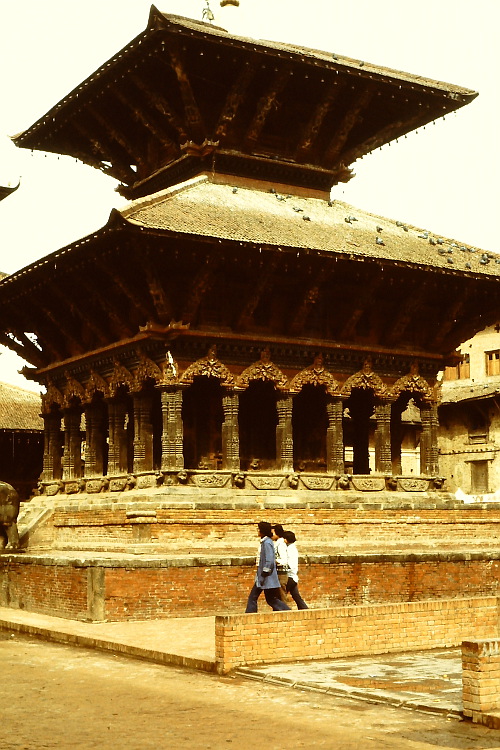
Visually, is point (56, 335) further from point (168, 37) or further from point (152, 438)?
point (168, 37)

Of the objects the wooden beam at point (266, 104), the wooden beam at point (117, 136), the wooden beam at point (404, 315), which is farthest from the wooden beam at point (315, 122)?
the wooden beam at point (404, 315)

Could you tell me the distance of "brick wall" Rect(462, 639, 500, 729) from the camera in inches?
354

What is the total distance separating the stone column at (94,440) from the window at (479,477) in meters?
27.1

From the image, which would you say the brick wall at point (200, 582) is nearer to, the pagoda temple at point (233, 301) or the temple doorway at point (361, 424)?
the pagoda temple at point (233, 301)

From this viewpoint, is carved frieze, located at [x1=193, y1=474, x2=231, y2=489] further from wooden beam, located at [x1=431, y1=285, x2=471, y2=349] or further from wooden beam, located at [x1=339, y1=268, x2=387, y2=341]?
wooden beam, located at [x1=431, y1=285, x2=471, y2=349]

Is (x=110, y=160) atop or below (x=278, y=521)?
atop

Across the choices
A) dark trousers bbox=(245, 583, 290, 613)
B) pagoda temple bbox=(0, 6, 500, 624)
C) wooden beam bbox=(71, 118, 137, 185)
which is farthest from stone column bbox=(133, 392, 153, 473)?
dark trousers bbox=(245, 583, 290, 613)

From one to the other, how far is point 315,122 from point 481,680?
Result: 1949 cm

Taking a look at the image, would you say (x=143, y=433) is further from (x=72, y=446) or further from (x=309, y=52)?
(x=309, y=52)

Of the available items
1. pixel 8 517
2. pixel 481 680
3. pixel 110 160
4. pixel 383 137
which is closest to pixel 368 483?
pixel 8 517

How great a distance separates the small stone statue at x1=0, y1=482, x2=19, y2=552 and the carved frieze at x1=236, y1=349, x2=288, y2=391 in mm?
5121

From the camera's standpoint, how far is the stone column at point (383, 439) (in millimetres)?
24955

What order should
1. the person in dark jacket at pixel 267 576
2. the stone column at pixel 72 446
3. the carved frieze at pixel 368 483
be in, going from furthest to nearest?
the stone column at pixel 72 446 < the carved frieze at pixel 368 483 < the person in dark jacket at pixel 267 576

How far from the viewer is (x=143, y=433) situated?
23703mm
